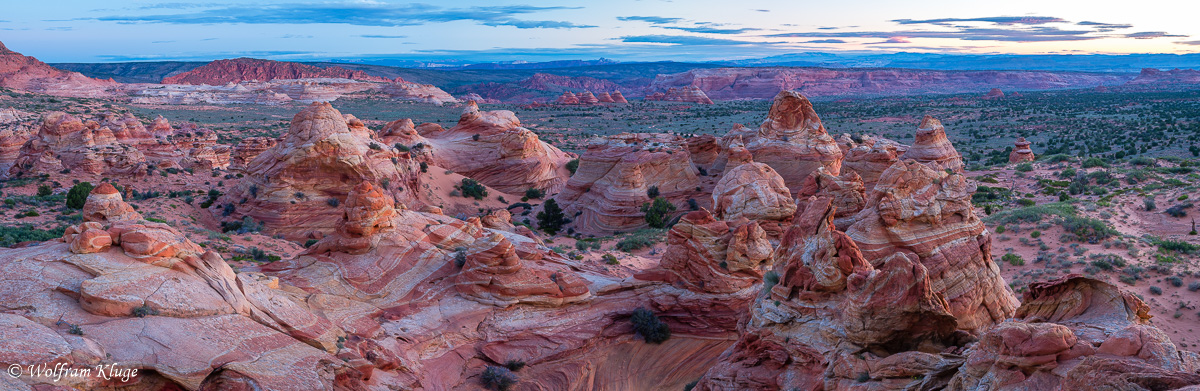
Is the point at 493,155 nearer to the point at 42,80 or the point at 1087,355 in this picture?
the point at 1087,355

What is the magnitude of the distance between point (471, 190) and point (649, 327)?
25.9 meters

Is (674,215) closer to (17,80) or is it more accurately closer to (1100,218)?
(1100,218)

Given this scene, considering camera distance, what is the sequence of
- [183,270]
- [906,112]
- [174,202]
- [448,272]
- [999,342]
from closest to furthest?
[999,342] → [183,270] → [448,272] → [174,202] → [906,112]

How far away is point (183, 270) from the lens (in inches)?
583

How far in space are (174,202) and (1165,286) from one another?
41.2 m

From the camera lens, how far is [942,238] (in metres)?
14.2

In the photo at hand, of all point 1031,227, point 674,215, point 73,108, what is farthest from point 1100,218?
point 73,108

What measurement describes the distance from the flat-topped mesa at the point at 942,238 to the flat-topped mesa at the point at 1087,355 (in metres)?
3.83

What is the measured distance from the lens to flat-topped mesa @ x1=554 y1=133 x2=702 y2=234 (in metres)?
38.1

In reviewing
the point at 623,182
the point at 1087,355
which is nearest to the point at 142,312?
the point at 1087,355

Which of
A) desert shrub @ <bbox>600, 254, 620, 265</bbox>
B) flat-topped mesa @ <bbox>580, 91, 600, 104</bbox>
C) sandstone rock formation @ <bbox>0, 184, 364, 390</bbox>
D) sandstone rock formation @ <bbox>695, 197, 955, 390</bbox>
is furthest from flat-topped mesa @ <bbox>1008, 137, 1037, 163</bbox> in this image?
flat-topped mesa @ <bbox>580, 91, 600, 104</bbox>

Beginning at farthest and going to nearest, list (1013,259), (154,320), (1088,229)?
1. (1088,229)
2. (1013,259)
3. (154,320)

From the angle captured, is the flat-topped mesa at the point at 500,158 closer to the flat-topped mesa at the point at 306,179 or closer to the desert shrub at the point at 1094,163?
the flat-topped mesa at the point at 306,179

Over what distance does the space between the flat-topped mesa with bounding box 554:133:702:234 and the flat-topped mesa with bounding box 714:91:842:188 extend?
4415 mm
